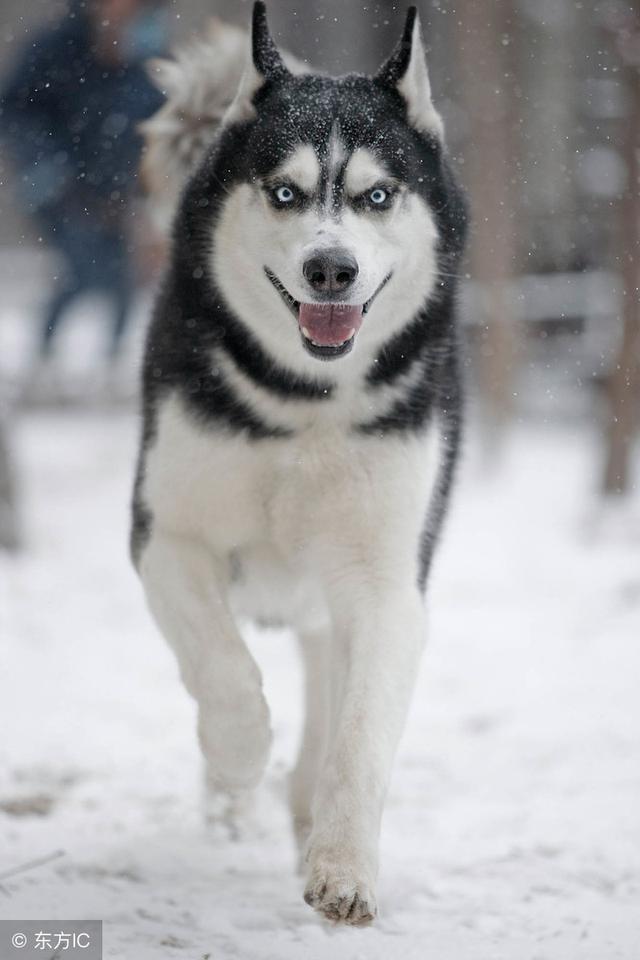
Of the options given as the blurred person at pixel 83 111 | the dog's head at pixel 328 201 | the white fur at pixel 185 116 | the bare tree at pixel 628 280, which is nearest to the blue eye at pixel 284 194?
the dog's head at pixel 328 201

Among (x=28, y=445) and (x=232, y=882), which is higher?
(x=28, y=445)

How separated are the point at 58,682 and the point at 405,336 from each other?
2.09 m

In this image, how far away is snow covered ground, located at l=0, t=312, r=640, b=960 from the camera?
2412mm

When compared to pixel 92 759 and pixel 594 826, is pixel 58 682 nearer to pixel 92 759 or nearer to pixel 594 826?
pixel 92 759

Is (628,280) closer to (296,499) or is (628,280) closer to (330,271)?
(296,499)

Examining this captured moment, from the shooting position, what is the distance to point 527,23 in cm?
987

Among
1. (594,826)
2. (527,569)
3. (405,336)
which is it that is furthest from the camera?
(527,569)

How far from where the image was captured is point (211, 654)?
100 inches

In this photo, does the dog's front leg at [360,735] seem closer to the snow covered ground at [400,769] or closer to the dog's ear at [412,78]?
the snow covered ground at [400,769]

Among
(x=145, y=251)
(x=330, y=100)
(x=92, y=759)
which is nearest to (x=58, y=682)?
(x=92, y=759)

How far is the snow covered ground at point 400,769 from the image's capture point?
241 cm

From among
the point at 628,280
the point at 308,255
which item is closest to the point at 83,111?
the point at 308,255

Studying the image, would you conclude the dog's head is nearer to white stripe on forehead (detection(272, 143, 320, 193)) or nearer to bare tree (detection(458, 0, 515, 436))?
white stripe on forehead (detection(272, 143, 320, 193))

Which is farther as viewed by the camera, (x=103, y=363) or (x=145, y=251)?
(x=103, y=363)
